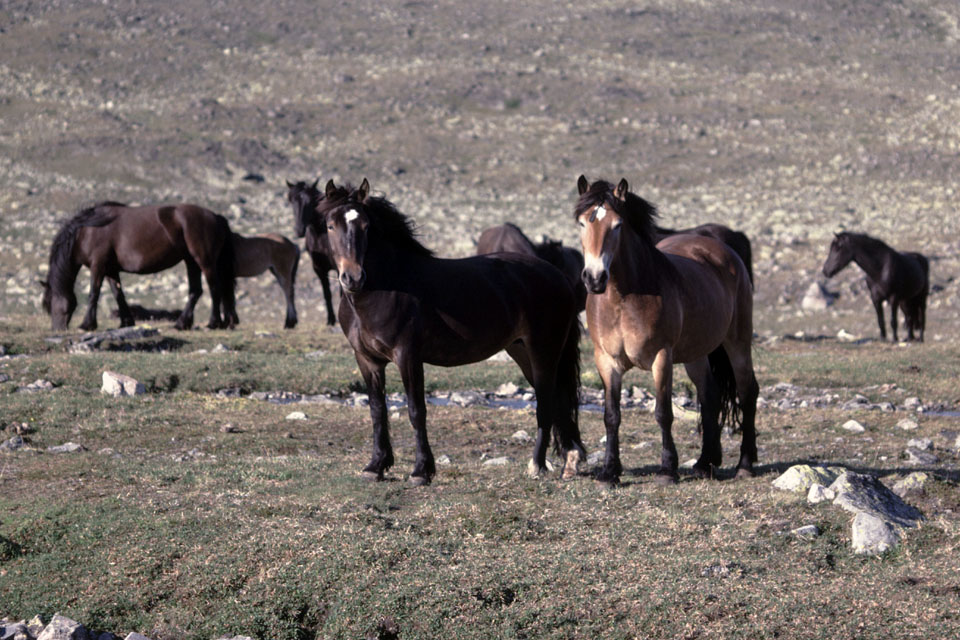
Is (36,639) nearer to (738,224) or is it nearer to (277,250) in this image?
(277,250)

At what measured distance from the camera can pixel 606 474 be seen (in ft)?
28.2

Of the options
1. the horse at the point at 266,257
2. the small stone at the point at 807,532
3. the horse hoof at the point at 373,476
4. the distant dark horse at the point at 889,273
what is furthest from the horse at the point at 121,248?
the small stone at the point at 807,532

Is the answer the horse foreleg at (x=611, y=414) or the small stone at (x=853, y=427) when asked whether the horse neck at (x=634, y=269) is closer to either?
the horse foreleg at (x=611, y=414)

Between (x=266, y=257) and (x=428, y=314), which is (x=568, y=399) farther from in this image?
(x=266, y=257)

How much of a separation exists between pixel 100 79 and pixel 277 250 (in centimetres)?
4123

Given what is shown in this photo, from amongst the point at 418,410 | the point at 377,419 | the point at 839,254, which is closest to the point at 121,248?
the point at 377,419

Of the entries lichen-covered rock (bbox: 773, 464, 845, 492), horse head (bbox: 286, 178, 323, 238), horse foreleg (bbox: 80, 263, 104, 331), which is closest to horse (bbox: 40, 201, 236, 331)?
horse foreleg (bbox: 80, 263, 104, 331)

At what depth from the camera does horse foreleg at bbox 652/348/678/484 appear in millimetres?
8383

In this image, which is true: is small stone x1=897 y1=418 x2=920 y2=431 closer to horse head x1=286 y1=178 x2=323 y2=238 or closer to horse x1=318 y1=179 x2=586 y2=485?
horse x1=318 y1=179 x2=586 y2=485

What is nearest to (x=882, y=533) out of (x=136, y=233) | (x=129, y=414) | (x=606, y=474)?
(x=606, y=474)

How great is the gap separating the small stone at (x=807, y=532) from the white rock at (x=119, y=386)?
860cm

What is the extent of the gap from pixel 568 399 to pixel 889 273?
13.9 metres

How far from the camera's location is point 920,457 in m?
10.4

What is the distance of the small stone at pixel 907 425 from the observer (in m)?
12.0
